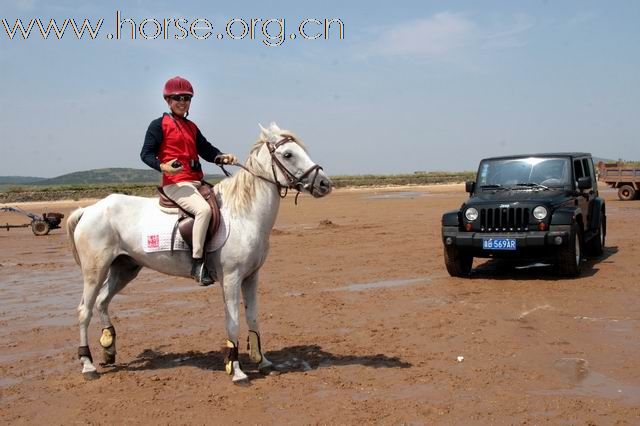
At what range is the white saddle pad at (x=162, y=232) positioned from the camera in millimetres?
5668

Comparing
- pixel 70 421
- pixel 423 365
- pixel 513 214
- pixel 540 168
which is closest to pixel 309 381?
pixel 423 365

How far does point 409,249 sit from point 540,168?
14.0 feet

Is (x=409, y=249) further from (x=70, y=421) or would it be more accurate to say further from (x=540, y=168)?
(x=70, y=421)

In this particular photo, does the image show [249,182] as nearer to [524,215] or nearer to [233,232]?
[233,232]

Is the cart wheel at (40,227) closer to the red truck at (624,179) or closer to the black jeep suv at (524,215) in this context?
the black jeep suv at (524,215)

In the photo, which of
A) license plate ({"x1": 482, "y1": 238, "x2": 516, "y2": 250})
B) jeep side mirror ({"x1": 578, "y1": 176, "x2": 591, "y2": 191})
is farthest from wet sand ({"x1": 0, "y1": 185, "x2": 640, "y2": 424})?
jeep side mirror ({"x1": 578, "y1": 176, "x2": 591, "y2": 191})

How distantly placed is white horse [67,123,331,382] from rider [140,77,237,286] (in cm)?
22

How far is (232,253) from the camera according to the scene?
5508 millimetres

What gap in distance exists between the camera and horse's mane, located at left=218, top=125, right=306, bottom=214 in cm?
566

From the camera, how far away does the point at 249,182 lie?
5.74 m

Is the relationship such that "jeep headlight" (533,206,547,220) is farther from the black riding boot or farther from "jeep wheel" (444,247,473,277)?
the black riding boot

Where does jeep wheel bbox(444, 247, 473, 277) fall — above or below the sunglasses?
below

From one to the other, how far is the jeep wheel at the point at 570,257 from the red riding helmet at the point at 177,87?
6732mm

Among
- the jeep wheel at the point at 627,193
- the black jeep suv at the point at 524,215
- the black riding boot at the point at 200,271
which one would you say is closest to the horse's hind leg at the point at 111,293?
the black riding boot at the point at 200,271
